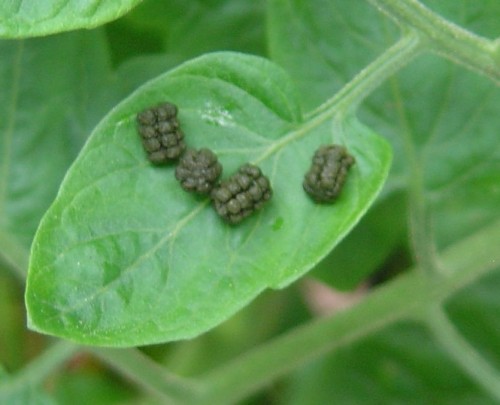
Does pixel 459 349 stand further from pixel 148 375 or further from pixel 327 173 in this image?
pixel 327 173

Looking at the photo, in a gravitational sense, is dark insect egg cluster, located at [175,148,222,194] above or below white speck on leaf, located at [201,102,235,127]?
below

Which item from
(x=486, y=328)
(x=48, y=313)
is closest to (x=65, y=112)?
(x=48, y=313)

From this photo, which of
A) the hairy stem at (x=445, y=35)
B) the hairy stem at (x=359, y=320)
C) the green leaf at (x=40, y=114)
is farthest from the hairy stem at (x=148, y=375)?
the hairy stem at (x=445, y=35)

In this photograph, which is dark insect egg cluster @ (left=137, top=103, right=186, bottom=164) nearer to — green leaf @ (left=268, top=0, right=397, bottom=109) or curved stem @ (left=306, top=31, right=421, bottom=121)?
curved stem @ (left=306, top=31, right=421, bottom=121)

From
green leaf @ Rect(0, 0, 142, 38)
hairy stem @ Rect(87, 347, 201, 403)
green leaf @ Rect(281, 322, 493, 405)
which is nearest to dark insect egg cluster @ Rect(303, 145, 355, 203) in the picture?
green leaf @ Rect(0, 0, 142, 38)

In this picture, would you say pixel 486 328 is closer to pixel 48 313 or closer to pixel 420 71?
pixel 420 71

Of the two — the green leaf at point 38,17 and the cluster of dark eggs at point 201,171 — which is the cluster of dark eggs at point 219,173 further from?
the green leaf at point 38,17

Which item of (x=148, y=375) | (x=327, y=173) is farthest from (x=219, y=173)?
(x=148, y=375)

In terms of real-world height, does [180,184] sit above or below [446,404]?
above
